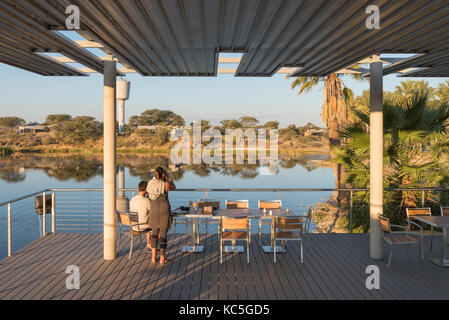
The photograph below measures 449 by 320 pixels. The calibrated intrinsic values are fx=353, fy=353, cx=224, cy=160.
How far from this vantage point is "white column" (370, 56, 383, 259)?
5.40m

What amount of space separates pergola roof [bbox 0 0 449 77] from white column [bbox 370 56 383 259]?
37 centimetres

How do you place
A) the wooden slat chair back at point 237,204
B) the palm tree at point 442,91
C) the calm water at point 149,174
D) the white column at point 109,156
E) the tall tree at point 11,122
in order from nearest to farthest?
the white column at point 109,156 < the wooden slat chair back at point 237,204 < the palm tree at point 442,91 < the calm water at point 149,174 < the tall tree at point 11,122

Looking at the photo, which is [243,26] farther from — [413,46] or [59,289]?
[59,289]

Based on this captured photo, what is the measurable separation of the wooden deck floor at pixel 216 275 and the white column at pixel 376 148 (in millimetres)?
331

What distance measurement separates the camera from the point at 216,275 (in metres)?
4.62

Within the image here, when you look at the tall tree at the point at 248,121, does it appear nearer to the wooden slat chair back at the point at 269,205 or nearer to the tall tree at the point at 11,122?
the tall tree at the point at 11,122

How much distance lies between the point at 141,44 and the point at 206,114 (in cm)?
3312

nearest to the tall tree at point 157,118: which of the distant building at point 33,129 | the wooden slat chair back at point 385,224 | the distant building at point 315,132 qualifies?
the distant building at point 33,129

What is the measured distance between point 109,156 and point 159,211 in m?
1.17

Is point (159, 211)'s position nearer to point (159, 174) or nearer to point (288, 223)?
point (159, 174)

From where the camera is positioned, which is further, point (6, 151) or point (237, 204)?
point (6, 151)

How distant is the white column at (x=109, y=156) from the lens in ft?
Answer: 17.4

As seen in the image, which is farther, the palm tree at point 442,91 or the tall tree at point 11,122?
the tall tree at point 11,122

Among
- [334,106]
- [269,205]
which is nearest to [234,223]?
[269,205]
